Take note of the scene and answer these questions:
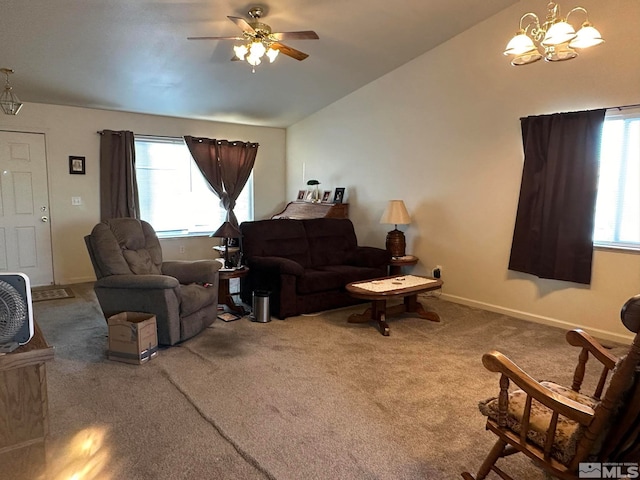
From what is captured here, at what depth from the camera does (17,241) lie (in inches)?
205

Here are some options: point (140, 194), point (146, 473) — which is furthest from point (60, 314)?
point (146, 473)

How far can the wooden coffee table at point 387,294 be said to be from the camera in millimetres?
3750

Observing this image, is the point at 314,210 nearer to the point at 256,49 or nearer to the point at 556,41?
the point at 256,49

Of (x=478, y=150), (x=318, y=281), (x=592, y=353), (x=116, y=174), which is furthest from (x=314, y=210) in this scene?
(x=592, y=353)

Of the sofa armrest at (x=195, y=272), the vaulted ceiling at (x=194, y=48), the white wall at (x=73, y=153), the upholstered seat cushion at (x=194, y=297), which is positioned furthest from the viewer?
the white wall at (x=73, y=153)

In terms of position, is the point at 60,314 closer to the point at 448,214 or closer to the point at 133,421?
the point at 133,421

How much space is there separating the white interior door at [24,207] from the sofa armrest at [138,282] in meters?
2.73

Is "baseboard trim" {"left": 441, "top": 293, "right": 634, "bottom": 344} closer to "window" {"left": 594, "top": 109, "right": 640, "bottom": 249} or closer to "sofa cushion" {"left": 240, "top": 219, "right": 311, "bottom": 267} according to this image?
"window" {"left": 594, "top": 109, "right": 640, "bottom": 249}

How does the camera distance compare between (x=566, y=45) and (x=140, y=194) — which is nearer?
(x=566, y=45)

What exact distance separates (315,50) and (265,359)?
11.0ft

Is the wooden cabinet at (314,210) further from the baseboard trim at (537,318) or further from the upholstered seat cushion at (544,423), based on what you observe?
the upholstered seat cushion at (544,423)

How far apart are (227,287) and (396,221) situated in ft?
6.98

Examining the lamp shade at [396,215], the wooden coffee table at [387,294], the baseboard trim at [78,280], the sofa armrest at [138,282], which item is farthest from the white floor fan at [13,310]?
the baseboard trim at [78,280]

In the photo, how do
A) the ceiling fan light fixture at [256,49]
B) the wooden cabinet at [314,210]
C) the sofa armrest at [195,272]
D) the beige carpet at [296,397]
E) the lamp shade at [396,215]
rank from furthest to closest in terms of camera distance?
the wooden cabinet at [314,210] → the lamp shade at [396,215] → the sofa armrest at [195,272] → the ceiling fan light fixture at [256,49] → the beige carpet at [296,397]
